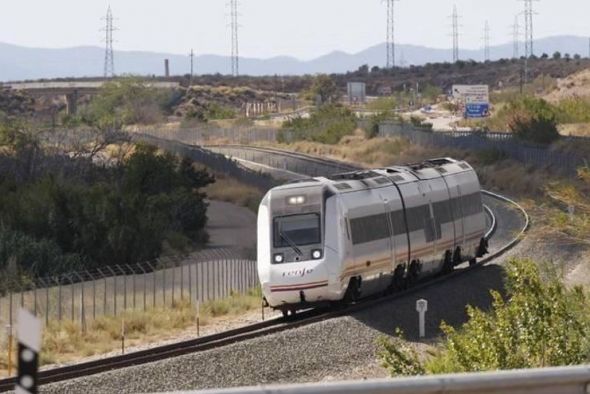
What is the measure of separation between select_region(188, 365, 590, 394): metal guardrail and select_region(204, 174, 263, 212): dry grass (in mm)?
58996

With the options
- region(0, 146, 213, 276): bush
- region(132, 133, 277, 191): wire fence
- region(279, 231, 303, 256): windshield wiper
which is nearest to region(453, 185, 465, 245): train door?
region(279, 231, 303, 256): windshield wiper

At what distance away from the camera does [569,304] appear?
70.1ft

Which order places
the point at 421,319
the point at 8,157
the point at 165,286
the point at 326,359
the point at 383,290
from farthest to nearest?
the point at 8,157 → the point at 165,286 → the point at 383,290 → the point at 421,319 → the point at 326,359

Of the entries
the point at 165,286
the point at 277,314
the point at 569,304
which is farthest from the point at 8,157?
the point at 569,304

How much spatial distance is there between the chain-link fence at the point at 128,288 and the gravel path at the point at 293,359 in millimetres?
6211

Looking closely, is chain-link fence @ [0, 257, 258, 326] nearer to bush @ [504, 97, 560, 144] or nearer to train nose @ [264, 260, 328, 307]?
train nose @ [264, 260, 328, 307]

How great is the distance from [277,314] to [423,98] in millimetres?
159005

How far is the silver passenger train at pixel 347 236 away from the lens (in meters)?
30.1

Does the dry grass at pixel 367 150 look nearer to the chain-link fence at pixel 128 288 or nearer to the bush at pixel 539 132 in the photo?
the bush at pixel 539 132

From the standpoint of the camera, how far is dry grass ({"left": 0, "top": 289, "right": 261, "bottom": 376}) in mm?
29016

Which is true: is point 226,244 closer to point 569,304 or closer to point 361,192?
point 361,192

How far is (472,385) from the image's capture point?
32.4 feet

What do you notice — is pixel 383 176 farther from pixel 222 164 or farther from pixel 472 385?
pixel 222 164

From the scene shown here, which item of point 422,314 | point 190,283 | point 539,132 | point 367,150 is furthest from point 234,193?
point 422,314
